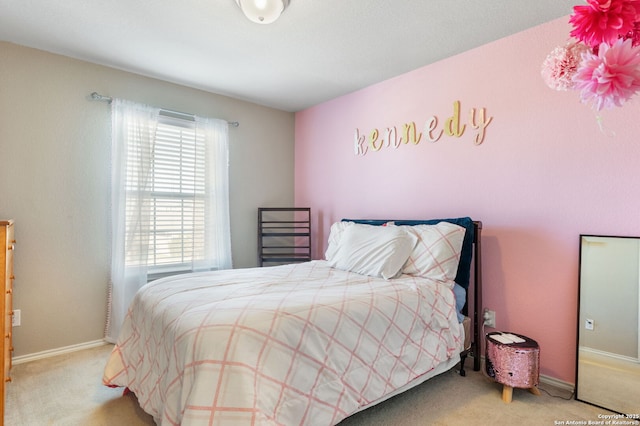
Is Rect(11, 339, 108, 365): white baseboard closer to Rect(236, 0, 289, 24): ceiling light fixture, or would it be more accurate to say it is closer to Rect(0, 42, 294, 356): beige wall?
Rect(0, 42, 294, 356): beige wall

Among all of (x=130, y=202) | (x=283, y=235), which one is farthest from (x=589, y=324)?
(x=130, y=202)

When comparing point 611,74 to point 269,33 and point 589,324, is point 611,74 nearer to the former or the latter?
point 589,324

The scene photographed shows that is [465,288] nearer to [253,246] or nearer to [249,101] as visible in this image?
[253,246]

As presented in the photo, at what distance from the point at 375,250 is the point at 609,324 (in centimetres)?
141

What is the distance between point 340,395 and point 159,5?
240 centimetres

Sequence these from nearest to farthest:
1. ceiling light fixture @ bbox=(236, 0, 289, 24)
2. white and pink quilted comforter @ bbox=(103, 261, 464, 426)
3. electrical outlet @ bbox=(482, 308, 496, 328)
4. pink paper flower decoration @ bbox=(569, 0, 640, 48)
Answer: pink paper flower decoration @ bbox=(569, 0, 640, 48) → white and pink quilted comforter @ bbox=(103, 261, 464, 426) → ceiling light fixture @ bbox=(236, 0, 289, 24) → electrical outlet @ bbox=(482, 308, 496, 328)

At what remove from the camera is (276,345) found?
53.2 inches

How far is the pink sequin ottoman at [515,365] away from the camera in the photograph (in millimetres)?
1917

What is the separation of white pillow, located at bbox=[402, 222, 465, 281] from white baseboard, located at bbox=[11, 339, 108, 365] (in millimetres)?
2636

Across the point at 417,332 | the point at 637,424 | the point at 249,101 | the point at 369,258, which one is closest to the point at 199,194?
the point at 249,101

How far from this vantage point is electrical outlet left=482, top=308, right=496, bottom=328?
243 centimetres

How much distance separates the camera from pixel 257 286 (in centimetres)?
197

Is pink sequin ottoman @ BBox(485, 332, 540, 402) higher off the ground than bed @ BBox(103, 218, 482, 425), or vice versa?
bed @ BBox(103, 218, 482, 425)

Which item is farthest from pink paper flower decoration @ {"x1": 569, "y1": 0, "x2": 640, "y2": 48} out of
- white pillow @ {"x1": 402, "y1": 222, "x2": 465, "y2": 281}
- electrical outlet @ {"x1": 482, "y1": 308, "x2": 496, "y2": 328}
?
electrical outlet @ {"x1": 482, "y1": 308, "x2": 496, "y2": 328}
